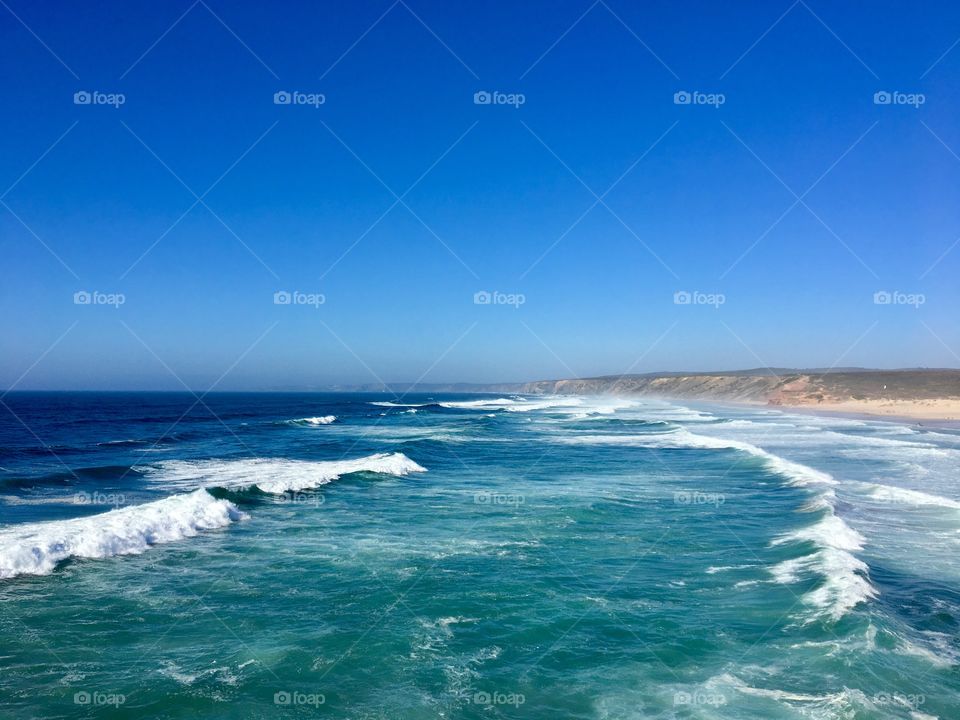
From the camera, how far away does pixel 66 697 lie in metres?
8.17

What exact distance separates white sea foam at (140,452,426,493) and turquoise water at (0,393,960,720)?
1.43ft

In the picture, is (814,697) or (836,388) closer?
(814,697)

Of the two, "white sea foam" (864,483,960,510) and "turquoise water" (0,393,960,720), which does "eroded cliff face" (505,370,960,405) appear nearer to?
"white sea foam" (864,483,960,510)

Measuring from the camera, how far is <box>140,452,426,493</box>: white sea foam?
2439 cm

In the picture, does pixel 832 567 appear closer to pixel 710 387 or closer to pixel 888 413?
pixel 888 413

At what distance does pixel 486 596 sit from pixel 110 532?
9.97 metres

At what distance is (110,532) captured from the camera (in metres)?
15.6

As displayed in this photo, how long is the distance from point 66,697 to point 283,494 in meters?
14.7

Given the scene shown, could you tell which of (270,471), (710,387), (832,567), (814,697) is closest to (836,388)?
(710,387)

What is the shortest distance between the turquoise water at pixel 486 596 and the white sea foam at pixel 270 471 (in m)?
0.44

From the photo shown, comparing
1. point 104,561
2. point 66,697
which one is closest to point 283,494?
point 104,561

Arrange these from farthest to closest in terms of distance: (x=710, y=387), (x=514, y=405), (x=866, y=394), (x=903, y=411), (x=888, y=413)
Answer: (x=710, y=387) < (x=514, y=405) < (x=866, y=394) < (x=903, y=411) < (x=888, y=413)

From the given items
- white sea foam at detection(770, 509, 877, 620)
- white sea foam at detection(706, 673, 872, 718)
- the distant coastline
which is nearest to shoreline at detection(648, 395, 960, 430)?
the distant coastline

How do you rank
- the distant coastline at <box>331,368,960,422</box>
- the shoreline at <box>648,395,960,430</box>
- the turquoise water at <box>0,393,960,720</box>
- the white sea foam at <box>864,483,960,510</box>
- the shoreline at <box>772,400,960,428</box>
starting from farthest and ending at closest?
the distant coastline at <box>331,368,960,422</box>, the shoreline at <box>772,400,960,428</box>, the shoreline at <box>648,395,960,430</box>, the white sea foam at <box>864,483,960,510</box>, the turquoise water at <box>0,393,960,720</box>
